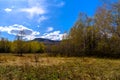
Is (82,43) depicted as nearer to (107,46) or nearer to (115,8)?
(107,46)

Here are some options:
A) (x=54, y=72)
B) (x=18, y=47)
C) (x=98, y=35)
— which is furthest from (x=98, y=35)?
(x=54, y=72)

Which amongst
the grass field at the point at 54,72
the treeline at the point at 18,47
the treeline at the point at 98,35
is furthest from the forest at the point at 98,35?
the grass field at the point at 54,72

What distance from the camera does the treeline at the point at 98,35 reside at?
151ft

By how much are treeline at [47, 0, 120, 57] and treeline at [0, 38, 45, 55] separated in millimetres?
20662

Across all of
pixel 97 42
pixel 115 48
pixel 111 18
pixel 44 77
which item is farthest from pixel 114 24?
pixel 44 77

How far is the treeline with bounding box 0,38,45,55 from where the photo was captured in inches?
3420

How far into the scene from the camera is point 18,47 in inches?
3388

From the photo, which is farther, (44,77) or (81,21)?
(81,21)

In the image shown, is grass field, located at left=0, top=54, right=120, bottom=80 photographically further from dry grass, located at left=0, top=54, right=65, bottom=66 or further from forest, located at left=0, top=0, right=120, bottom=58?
forest, located at left=0, top=0, right=120, bottom=58

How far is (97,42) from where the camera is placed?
58.4m

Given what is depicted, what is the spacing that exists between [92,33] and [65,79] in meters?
49.1

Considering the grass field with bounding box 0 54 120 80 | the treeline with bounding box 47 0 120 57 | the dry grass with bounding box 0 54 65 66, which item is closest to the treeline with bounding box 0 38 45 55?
the treeline with bounding box 47 0 120 57

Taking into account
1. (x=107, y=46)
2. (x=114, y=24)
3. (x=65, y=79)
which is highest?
(x=114, y=24)

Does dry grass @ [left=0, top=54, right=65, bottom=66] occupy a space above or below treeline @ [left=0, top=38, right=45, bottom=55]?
below
